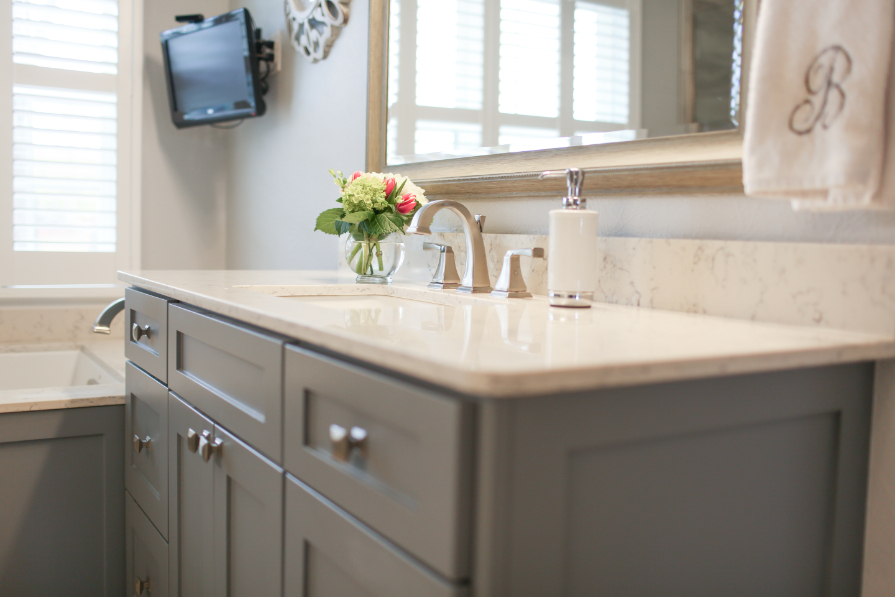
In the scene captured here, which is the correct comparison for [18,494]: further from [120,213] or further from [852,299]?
[852,299]

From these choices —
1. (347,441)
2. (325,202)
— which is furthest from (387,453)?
(325,202)

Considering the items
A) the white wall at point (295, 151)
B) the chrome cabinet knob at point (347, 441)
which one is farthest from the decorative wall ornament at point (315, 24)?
the chrome cabinet knob at point (347, 441)

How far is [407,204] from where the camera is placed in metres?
1.47

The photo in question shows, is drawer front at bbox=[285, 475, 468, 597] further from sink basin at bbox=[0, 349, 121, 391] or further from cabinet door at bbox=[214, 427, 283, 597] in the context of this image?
sink basin at bbox=[0, 349, 121, 391]

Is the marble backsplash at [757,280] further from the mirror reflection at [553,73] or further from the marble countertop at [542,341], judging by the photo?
the mirror reflection at [553,73]

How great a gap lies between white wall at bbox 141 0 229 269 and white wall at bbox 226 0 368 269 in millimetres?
77

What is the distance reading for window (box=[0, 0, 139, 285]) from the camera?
8.25 feet

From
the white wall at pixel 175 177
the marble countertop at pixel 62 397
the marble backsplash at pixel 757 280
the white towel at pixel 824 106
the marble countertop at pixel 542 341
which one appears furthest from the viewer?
the white wall at pixel 175 177

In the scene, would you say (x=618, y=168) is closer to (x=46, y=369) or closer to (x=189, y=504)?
(x=189, y=504)

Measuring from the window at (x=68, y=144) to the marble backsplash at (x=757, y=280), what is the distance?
213cm

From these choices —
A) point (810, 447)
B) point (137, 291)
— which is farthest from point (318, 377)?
point (137, 291)

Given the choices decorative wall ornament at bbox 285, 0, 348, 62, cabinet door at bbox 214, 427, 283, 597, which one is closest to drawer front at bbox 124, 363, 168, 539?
cabinet door at bbox 214, 427, 283, 597

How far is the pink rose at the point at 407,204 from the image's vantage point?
57.7 inches

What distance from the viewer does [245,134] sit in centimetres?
280
